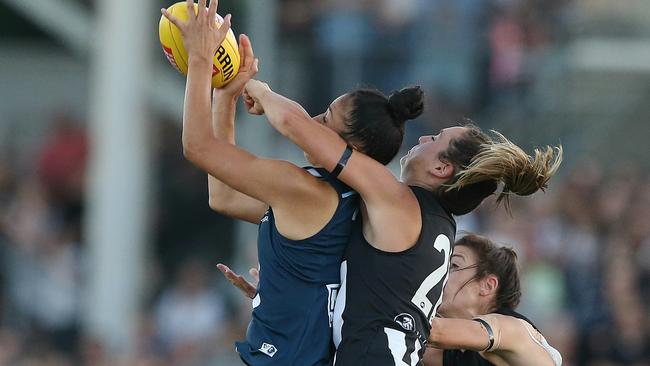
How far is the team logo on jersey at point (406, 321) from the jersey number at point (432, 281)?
62 mm

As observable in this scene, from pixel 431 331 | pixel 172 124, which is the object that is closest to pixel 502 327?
pixel 431 331

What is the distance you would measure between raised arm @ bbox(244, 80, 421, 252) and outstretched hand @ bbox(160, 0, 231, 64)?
0.30m

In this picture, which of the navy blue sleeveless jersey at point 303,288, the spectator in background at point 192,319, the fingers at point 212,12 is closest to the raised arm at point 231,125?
the fingers at point 212,12

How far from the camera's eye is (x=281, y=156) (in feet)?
37.3

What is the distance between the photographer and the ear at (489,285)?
5.69 m

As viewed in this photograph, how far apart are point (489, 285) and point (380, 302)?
101cm

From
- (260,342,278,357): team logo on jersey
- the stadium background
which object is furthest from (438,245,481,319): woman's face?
the stadium background

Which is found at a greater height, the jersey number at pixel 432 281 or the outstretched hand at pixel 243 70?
the outstretched hand at pixel 243 70

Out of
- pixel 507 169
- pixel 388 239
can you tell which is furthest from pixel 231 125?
pixel 507 169

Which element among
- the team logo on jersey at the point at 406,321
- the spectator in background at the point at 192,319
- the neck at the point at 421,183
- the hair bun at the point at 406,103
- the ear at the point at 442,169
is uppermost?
the hair bun at the point at 406,103

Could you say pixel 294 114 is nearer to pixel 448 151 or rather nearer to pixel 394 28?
pixel 448 151

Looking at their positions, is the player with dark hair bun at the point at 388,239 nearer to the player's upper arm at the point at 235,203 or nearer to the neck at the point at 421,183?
the neck at the point at 421,183

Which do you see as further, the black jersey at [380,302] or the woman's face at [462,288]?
the woman's face at [462,288]

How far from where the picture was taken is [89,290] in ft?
38.9
